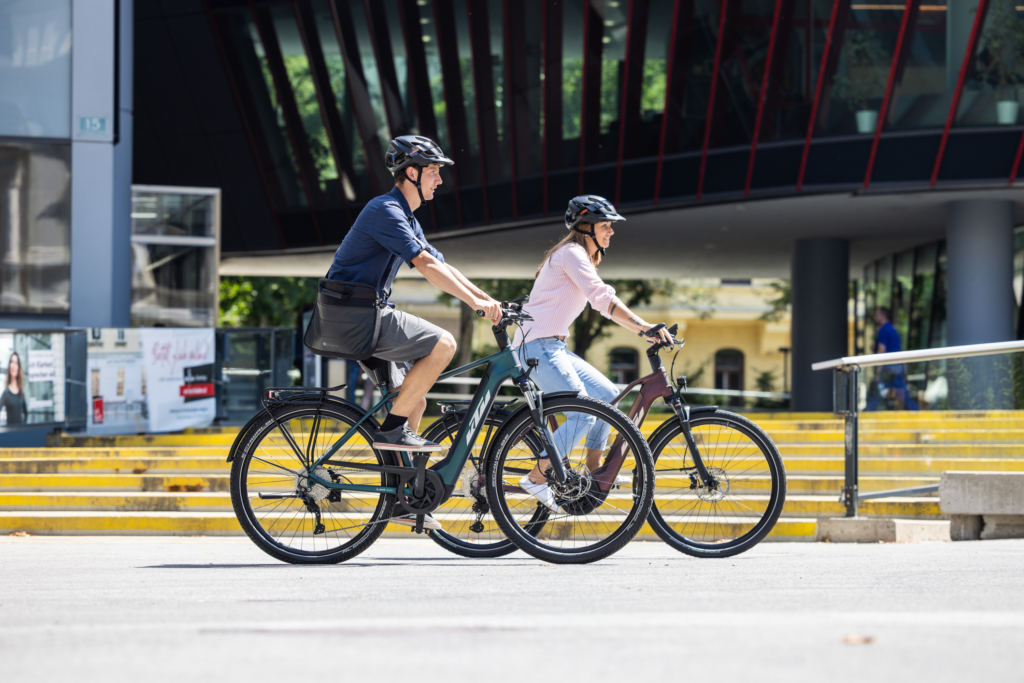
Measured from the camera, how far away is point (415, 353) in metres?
4.93

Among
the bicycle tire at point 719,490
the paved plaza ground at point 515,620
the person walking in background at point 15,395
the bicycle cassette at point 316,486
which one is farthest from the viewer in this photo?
the person walking in background at point 15,395

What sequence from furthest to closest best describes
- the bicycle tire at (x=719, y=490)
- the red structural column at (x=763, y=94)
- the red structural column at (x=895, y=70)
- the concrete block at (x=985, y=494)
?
the red structural column at (x=763, y=94) < the red structural column at (x=895, y=70) < the concrete block at (x=985, y=494) < the bicycle tire at (x=719, y=490)

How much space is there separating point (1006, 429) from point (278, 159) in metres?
19.1

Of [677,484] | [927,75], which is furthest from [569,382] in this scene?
[927,75]

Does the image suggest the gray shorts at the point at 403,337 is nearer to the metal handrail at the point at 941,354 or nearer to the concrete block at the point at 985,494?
the metal handrail at the point at 941,354

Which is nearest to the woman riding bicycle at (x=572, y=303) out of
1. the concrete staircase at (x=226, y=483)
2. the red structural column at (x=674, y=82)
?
the concrete staircase at (x=226, y=483)

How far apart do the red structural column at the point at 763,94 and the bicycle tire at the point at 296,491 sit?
51.6 feet

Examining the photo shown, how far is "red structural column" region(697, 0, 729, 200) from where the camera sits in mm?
19047

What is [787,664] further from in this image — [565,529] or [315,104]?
[315,104]

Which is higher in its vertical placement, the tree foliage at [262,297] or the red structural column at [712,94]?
the red structural column at [712,94]

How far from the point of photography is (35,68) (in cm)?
1738

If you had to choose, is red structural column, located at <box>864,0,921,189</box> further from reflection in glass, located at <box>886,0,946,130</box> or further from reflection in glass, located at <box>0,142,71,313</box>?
reflection in glass, located at <box>0,142,71,313</box>

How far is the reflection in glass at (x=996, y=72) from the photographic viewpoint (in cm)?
1788

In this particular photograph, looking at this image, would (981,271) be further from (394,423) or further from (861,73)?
(394,423)
